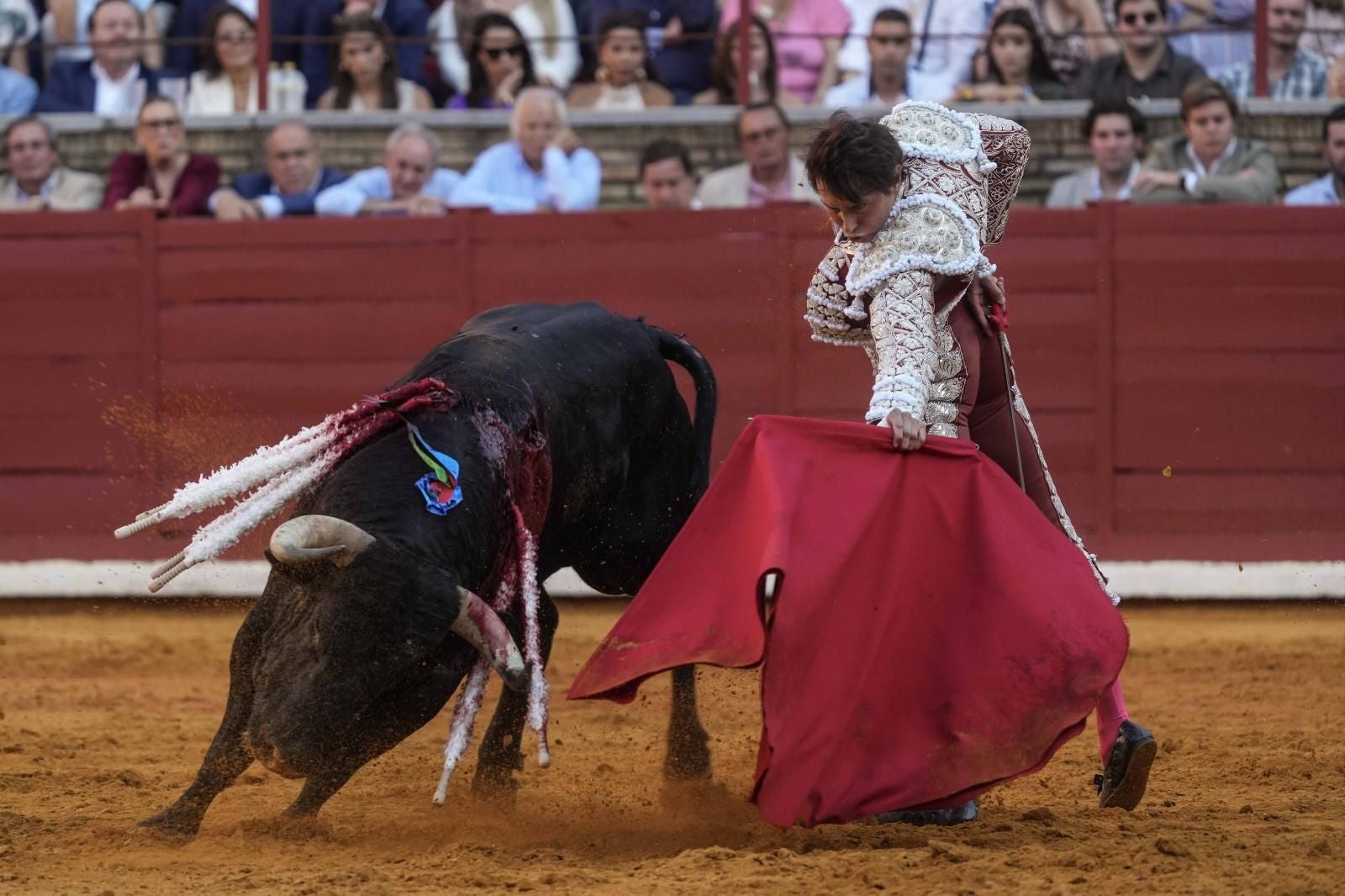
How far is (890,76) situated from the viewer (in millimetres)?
6910

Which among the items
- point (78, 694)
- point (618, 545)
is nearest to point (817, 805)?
point (618, 545)

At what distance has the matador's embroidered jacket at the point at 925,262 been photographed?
3.06 meters

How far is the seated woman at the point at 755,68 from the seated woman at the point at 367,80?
1189 millimetres

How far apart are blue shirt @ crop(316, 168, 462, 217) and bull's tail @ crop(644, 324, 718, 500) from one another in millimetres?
2821

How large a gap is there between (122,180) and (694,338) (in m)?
2.28

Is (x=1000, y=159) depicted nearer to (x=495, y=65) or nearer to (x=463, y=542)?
(x=463, y=542)

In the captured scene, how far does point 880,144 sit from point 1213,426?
3.70m

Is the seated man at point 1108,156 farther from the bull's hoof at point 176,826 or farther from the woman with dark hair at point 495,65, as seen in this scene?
the bull's hoof at point 176,826

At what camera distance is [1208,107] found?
6.28m

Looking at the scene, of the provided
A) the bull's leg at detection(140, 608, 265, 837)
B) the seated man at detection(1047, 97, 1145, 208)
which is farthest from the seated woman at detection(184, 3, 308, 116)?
the bull's leg at detection(140, 608, 265, 837)

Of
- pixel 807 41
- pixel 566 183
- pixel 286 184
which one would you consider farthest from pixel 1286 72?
pixel 286 184

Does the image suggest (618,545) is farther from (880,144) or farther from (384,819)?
(880,144)

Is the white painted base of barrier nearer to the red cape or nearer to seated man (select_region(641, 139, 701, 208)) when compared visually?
seated man (select_region(641, 139, 701, 208))

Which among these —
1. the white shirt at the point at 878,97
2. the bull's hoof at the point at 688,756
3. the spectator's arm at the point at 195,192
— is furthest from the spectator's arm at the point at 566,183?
the bull's hoof at the point at 688,756
